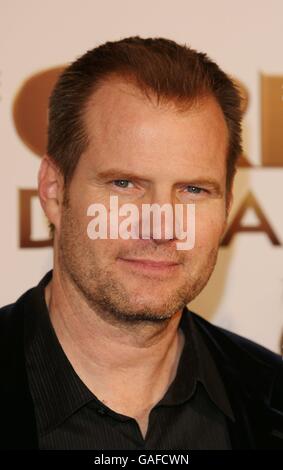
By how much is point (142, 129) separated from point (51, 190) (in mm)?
317

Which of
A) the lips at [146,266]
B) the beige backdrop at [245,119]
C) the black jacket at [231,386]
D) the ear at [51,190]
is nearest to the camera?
→ the black jacket at [231,386]

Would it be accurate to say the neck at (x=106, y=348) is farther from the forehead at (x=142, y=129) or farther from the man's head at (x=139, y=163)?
the forehead at (x=142, y=129)

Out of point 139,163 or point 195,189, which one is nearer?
point 139,163

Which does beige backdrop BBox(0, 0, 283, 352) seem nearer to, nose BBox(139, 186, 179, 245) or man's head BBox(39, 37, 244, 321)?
man's head BBox(39, 37, 244, 321)

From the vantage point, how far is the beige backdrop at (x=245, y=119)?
1812 millimetres

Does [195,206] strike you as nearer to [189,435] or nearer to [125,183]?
[125,183]

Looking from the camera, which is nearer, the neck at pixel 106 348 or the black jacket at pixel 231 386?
the black jacket at pixel 231 386

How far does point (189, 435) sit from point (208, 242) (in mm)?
450

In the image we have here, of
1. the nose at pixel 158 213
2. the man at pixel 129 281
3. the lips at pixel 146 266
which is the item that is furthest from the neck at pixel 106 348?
the nose at pixel 158 213

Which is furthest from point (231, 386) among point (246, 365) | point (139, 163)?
point (139, 163)

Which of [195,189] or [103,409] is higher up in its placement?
[195,189]

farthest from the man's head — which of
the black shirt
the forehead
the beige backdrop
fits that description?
the beige backdrop

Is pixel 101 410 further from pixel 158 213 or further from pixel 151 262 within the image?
pixel 158 213

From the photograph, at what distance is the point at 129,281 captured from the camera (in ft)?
4.74
